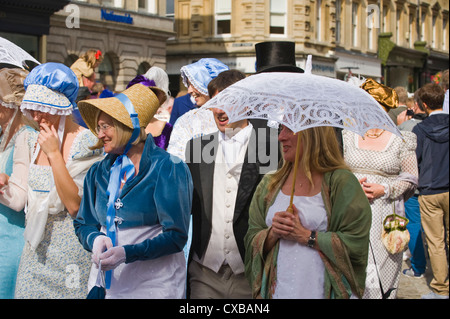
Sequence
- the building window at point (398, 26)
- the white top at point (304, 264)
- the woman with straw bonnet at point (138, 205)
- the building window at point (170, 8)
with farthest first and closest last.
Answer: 1. the building window at point (398, 26)
2. the building window at point (170, 8)
3. the woman with straw bonnet at point (138, 205)
4. the white top at point (304, 264)

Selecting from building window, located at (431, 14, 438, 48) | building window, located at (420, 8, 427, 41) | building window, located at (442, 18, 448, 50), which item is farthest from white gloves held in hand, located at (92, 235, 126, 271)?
building window, located at (442, 18, 448, 50)

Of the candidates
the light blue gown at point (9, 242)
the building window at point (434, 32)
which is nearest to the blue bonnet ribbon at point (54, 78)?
the light blue gown at point (9, 242)

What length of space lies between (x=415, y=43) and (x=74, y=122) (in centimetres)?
3547

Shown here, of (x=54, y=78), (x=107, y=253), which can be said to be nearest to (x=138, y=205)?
(x=107, y=253)

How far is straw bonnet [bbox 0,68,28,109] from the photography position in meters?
4.51

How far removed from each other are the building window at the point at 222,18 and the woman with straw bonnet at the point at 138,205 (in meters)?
29.2

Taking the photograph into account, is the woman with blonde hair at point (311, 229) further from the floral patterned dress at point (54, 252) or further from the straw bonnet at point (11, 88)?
the straw bonnet at point (11, 88)

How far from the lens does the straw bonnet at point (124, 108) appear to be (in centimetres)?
343

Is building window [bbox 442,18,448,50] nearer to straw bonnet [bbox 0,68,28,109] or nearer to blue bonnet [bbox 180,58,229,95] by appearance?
blue bonnet [bbox 180,58,229,95]

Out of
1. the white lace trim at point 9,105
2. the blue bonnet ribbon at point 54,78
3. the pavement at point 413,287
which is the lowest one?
the pavement at point 413,287

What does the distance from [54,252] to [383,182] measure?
7.46 feet

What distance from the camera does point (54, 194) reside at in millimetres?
3943

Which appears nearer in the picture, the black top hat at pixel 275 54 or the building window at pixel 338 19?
the black top hat at pixel 275 54

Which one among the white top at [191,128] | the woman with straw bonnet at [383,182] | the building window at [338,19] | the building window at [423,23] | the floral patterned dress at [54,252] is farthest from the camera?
the building window at [423,23]
